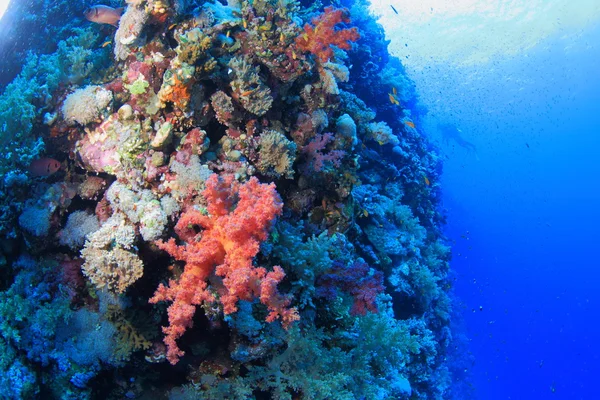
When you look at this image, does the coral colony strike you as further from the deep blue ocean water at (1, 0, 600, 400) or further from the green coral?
the deep blue ocean water at (1, 0, 600, 400)

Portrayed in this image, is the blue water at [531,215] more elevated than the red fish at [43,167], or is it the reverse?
the blue water at [531,215]

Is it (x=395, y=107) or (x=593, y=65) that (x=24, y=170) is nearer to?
(x=395, y=107)

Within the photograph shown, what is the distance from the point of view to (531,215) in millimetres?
85000

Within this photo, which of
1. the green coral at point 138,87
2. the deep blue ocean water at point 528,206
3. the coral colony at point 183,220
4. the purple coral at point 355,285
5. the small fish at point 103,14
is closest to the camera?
the coral colony at point 183,220

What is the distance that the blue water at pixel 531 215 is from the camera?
156 feet

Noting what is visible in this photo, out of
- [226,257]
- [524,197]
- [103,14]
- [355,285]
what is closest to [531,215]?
[524,197]

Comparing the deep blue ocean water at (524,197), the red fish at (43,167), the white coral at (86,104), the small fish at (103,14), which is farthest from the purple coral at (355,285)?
the deep blue ocean water at (524,197)

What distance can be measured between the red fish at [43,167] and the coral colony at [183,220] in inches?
0.5

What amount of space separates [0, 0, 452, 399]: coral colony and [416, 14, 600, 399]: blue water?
3294 centimetres

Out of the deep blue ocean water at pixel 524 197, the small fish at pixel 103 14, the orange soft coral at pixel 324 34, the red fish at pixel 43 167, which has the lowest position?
the red fish at pixel 43 167

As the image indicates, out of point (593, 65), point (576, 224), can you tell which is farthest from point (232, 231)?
point (576, 224)

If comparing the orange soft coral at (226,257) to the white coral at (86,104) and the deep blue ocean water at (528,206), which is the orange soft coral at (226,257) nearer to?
the white coral at (86,104)

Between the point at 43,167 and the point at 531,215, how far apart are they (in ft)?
341

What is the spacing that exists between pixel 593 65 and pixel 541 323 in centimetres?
5074
